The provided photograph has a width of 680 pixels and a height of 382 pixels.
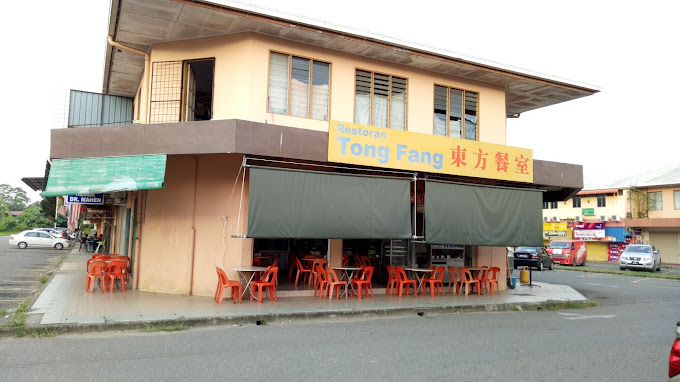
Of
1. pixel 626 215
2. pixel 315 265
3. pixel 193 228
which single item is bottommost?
pixel 315 265

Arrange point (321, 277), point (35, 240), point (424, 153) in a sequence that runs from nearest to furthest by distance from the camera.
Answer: point (424, 153) → point (321, 277) → point (35, 240)

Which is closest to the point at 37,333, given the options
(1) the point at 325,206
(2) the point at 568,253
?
(1) the point at 325,206

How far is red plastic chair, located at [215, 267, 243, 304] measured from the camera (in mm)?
10820

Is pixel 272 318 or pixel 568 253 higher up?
pixel 568 253

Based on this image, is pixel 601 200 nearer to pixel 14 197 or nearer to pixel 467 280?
pixel 467 280

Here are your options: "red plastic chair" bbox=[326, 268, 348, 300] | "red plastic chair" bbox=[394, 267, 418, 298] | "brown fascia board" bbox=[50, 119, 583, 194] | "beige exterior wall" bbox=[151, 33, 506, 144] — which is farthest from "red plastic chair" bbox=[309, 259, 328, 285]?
"brown fascia board" bbox=[50, 119, 583, 194]

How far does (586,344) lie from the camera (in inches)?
313

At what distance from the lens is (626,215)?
129ft

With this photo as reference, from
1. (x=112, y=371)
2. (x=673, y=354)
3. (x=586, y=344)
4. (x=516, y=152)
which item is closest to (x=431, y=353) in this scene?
(x=586, y=344)

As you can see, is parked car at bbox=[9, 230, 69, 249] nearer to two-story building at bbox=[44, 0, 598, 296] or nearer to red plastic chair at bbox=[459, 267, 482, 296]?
two-story building at bbox=[44, 0, 598, 296]

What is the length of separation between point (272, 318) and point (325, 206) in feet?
10.2

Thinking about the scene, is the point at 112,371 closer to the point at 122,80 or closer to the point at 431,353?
the point at 431,353

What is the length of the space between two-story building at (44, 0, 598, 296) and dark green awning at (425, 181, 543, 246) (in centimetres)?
4

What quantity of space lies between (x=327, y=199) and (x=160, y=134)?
166 inches
